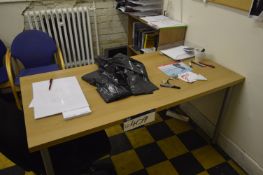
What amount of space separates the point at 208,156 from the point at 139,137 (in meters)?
0.60

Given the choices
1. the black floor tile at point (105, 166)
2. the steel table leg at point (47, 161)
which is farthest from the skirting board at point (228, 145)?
the steel table leg at point (47, 161)

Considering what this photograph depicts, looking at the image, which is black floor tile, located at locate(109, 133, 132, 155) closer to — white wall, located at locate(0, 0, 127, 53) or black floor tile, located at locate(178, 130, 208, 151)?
black floor tile, located at locate(178, 130, 208, 151)

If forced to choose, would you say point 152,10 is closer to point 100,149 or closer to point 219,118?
point 219,118

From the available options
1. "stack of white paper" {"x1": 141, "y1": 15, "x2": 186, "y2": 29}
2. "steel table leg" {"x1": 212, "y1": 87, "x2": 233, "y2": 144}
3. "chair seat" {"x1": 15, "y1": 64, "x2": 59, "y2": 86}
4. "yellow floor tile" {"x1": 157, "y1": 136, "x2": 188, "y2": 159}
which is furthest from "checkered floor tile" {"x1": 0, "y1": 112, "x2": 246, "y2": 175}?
"stack of white paper" {"x1": 141, "y1": 15, "x2": 186, "y2": 29}

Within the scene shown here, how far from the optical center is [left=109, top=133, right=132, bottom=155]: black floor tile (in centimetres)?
178

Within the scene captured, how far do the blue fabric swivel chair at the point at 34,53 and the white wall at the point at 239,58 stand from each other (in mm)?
1383

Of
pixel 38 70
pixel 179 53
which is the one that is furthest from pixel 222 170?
pixel 38 70

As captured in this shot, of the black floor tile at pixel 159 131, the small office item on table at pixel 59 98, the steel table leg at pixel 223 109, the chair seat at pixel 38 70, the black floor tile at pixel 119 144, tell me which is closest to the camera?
the small office item on table at pixel 59 98

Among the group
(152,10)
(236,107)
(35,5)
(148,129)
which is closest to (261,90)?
(236,107)

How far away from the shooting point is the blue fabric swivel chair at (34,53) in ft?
6.99

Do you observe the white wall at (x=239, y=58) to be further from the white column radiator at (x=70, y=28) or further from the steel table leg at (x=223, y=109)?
the white column radiator at (x=70, y=28)

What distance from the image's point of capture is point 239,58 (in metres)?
1.45

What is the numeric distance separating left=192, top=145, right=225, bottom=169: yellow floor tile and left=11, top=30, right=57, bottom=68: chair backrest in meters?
1.73

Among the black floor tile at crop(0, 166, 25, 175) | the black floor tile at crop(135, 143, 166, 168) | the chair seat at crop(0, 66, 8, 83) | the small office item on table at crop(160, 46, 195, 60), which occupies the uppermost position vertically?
the small office item on table at crop(160, 46, 195, 60)
